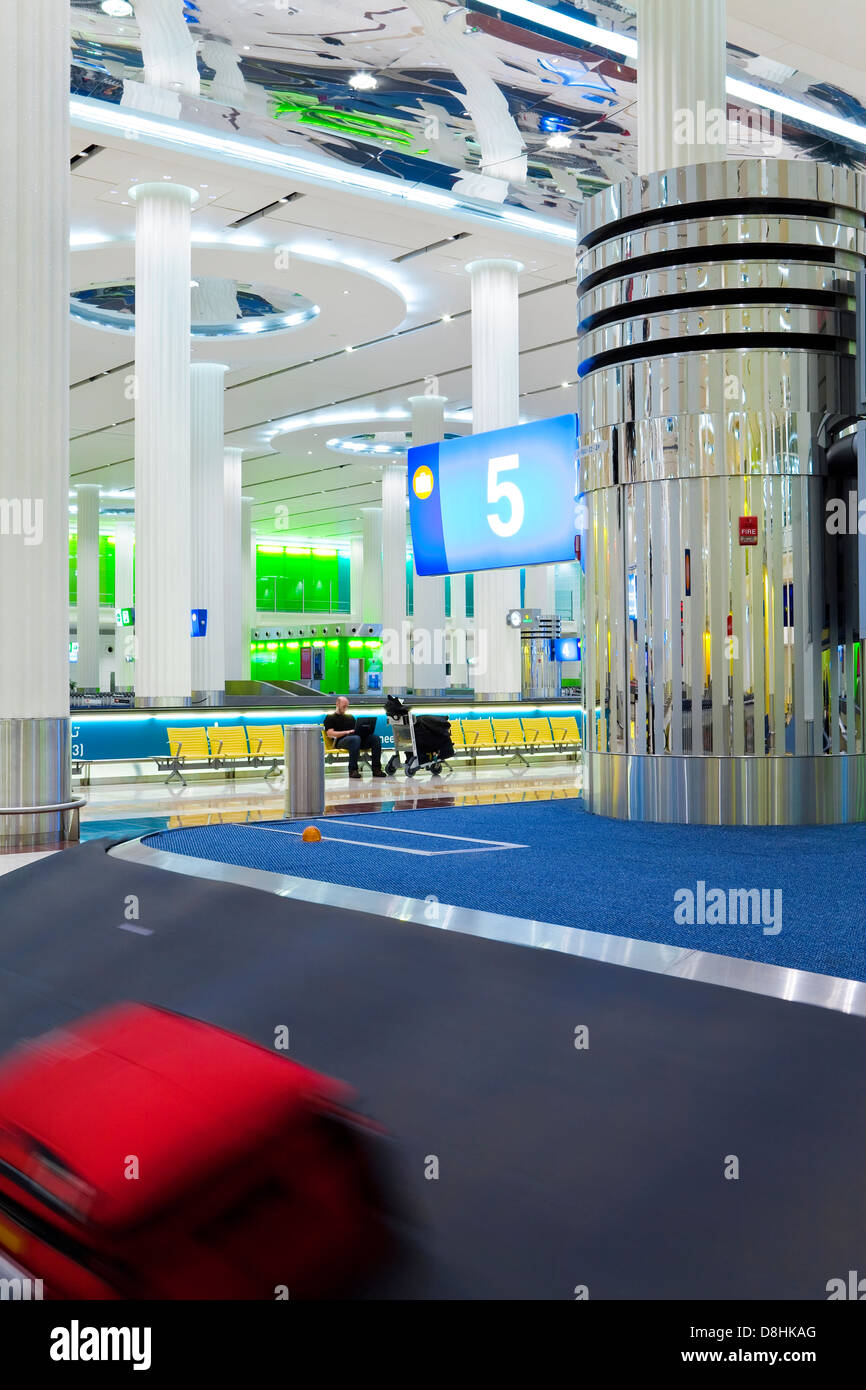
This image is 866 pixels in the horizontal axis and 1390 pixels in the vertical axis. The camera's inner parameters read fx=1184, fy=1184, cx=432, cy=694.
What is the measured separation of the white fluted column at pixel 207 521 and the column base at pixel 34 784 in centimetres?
1697

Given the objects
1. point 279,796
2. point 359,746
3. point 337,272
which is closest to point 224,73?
point 337,272

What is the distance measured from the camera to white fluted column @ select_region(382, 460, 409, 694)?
35.2 meters

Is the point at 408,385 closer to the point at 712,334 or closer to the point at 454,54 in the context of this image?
the point at 454,54

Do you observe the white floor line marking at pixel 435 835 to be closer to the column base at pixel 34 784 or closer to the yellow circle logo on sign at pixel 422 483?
the column base at pixel 34 784

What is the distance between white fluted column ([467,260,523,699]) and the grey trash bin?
1418 centimetres

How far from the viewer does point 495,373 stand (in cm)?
2159

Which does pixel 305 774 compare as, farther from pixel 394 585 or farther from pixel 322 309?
pixel 394 585

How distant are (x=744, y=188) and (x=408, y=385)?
2847 cm

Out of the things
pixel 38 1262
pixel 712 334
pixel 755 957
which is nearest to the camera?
pixel 755 957

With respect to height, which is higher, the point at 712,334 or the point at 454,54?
the point at 454,54

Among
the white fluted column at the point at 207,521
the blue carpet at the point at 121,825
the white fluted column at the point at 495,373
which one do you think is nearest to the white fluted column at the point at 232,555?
the white fluted column at the point at 207,521

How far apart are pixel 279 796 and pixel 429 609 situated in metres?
17.6

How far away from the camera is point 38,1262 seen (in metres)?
1.98
